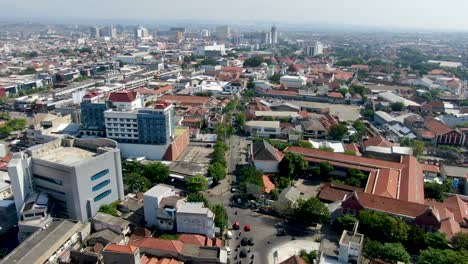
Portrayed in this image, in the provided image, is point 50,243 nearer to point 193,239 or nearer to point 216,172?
point 193,239

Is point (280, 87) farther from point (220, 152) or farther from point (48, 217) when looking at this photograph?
point (48, 217)

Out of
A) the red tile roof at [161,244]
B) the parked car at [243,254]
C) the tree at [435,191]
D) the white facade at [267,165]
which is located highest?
the white facade at [267,165]

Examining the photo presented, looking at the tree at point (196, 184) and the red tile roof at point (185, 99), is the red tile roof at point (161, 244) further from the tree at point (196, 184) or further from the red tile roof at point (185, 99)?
the red tile roof at point (185, 99)

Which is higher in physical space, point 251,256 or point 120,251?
point 120,251

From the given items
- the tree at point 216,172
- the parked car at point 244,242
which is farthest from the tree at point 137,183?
the parked car at point 244,242

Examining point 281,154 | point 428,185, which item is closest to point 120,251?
point 281,154

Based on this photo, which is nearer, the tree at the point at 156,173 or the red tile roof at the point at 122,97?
the tree at the point at 156,173

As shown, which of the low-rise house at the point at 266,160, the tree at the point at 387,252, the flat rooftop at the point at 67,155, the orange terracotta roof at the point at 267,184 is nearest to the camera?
the tree at the point at 387,252
